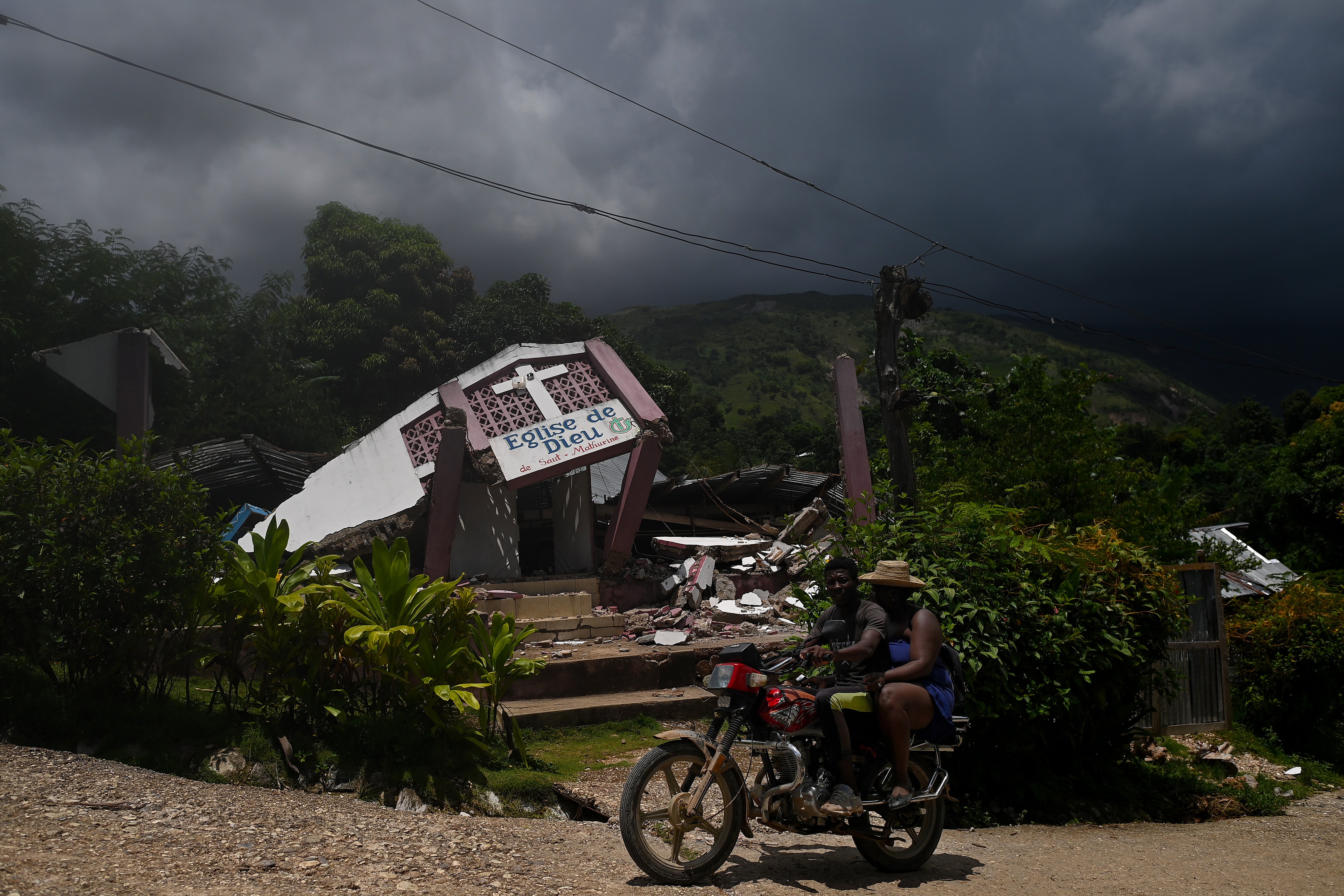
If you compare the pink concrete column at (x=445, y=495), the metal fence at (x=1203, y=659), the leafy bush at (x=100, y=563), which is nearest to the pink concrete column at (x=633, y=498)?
the pink concrete column at (x=445, y=495)

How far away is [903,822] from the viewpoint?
4.48 metres

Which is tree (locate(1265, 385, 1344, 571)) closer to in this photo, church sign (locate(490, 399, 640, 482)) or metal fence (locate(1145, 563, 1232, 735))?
metal fence (locate(1145, 563, 1232, 735))

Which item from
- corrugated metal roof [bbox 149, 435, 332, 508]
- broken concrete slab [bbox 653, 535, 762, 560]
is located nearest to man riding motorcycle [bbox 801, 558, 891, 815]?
broken concrete slab [bbox 653, 535, 762, 560]

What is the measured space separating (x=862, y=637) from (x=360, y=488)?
10268 mm

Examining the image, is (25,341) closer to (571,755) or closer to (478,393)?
(478,393)

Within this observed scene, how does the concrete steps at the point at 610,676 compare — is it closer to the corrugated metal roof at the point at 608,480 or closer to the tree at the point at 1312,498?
the corrugated metal roof at the point at 608,480

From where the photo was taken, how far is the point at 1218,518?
32.0 metres

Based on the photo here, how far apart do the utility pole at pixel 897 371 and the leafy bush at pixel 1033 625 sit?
1461 mm

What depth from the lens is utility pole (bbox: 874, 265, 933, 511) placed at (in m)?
8.51

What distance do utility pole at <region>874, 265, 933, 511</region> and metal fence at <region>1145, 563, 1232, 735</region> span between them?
14.0 ft

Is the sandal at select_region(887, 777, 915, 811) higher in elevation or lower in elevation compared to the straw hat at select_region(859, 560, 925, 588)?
lower

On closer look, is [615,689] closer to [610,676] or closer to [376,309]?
[610,676]

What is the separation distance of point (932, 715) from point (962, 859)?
1.06 m

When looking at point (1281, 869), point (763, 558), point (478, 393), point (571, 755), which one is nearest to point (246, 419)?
point (478, 393)
